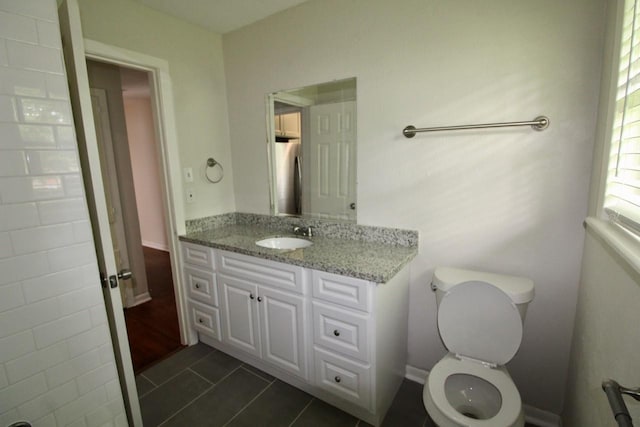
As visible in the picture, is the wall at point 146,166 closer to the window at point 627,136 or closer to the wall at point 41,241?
the wall at point 41,241

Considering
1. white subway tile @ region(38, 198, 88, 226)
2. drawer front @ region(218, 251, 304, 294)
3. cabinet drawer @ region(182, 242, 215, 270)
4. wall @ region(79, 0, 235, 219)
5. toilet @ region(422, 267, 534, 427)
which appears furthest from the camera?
cabinet drawer @ region(182, 242, 215, 270)

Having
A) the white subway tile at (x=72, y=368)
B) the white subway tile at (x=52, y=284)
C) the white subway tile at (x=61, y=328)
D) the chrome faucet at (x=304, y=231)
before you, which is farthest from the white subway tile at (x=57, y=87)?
the chrome faucet at (x=304, y=231)

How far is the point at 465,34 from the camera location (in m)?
1.53

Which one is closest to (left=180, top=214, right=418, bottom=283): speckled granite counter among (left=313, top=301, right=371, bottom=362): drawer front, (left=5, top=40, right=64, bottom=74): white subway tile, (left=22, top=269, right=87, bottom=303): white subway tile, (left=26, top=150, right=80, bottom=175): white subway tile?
(left=313, top=301, right=371, bottom=362): drawer front

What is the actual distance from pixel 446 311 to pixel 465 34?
141cm

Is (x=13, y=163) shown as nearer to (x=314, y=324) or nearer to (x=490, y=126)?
(x=314, y=324)

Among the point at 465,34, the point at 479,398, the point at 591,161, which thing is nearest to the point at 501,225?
the point at 591,161

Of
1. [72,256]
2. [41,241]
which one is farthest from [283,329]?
[41,241]

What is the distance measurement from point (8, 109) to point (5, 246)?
0.41 meters

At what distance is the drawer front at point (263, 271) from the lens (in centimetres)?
170

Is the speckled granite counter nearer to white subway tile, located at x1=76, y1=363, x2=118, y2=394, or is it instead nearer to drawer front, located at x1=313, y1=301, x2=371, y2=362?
drawer front, located at x1=313, y1=301, x2=371, y2=362

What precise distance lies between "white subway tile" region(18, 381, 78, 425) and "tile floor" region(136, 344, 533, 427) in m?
0.78

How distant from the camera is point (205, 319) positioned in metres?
2.24

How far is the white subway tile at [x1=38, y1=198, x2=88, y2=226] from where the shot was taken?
3.25ft
